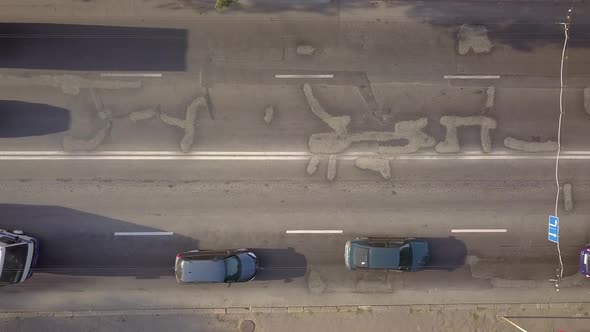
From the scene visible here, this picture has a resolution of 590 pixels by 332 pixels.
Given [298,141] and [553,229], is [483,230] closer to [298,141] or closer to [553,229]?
[553,229]

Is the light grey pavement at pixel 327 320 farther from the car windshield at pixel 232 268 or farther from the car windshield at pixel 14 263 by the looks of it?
the car windshield at pixel 14 263

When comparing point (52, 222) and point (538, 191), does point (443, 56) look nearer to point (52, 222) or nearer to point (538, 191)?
point (538, 191)

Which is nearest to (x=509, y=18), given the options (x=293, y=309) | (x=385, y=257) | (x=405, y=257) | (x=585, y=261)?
(x=585, y=261)

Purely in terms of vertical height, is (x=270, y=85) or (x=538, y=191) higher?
(x=270, y=85)

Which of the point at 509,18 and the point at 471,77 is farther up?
the point at 509,18

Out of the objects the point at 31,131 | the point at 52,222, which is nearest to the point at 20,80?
the point at 31,131

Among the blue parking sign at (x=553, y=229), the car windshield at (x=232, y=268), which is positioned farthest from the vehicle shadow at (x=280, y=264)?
the blue parking sign at (x=553, y=229)

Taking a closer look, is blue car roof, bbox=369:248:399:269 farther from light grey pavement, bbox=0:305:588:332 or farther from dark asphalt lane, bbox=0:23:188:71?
dark asphalt lane, bbox=0:23:188:71

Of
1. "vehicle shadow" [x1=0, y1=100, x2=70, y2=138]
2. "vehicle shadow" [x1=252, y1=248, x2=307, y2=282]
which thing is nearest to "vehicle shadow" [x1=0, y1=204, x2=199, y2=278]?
"vehicle shadow" [x1=252, y1=248, x2=307, y2=282]
